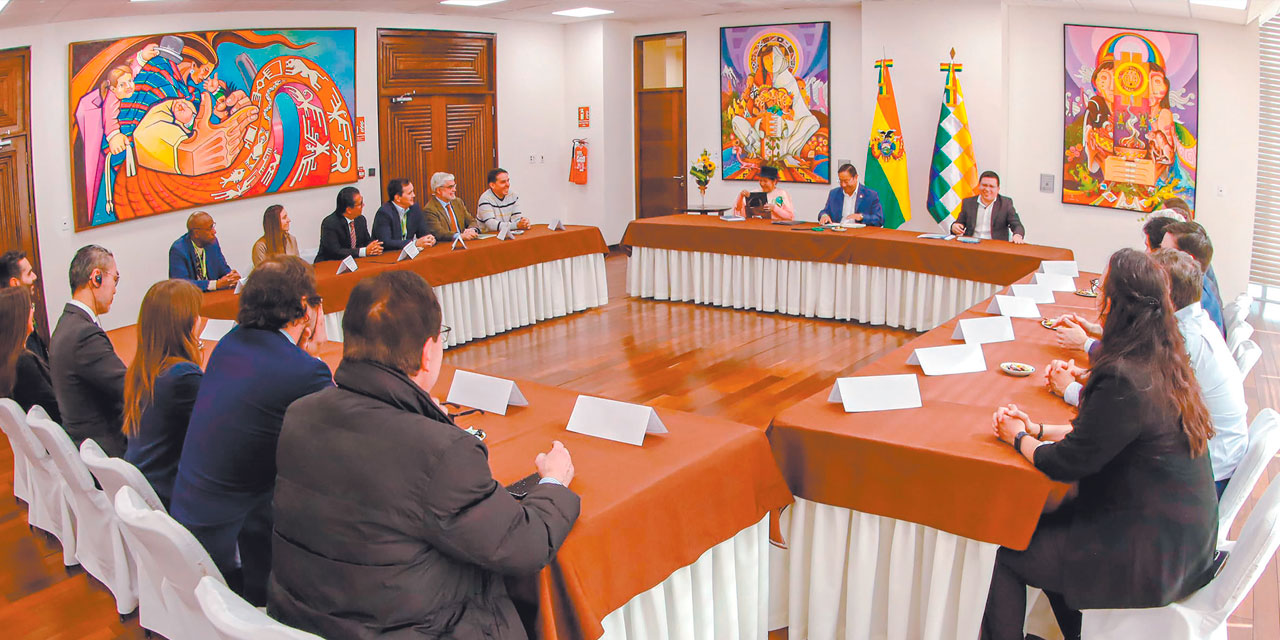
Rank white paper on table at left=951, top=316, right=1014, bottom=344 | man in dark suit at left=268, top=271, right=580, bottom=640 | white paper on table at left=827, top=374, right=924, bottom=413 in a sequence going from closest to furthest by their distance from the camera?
man in dark suit at left=268, top=271, right=580, bottom=640 < white paper on table at left=827, top=374, right=924, bottom=413 < white paper on table at left=951, top=316, right=1014, bottom=344

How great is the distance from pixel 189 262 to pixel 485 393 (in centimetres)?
342

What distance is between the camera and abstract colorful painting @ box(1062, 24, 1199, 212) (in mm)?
7520

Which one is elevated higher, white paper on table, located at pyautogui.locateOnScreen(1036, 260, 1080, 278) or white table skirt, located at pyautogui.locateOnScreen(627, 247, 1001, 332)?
white paper on table, located at pyautogui.locateOnScreen(1036, 260, 1080, 278)

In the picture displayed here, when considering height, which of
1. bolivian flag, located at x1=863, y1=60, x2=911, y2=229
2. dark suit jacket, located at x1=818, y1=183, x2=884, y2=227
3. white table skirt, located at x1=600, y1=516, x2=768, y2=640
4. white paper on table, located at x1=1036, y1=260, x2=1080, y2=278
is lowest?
white table skirt, located at x1=600, y1=516, x2=768, y2=640

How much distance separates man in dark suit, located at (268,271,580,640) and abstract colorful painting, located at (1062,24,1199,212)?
7.35 metres

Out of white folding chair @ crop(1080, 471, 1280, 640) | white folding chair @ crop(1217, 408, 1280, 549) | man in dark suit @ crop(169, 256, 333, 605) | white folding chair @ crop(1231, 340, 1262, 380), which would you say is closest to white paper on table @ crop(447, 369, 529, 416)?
man in dark suit @ crop(169, 256, 333, 605)

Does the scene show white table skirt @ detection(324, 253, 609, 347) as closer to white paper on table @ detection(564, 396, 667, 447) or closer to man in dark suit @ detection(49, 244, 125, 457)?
man in dark suit @ detection(49, 244, 125, 457)

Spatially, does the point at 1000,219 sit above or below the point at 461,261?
above

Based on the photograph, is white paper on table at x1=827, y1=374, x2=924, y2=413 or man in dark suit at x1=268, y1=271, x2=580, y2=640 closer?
man in dark suit at x1=268, y1=271, x2=580, y2=640

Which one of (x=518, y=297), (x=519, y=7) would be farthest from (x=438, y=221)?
(x=519, y=7)

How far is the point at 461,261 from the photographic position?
Answer: 6.55 metres

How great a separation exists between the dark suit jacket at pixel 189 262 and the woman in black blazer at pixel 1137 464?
183 inches

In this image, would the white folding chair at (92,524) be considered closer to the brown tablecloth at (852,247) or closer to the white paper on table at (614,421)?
the white paper on table at (614,421)

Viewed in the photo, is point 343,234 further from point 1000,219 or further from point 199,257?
point 1000,219
